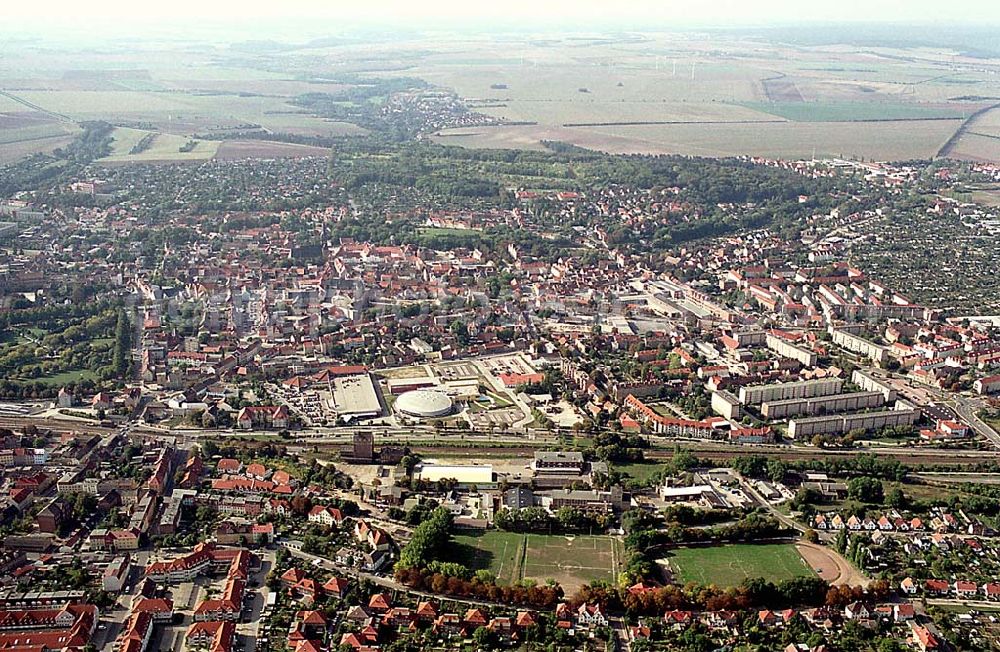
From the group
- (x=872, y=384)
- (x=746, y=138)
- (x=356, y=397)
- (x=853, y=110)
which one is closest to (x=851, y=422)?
(x=872, y=384)

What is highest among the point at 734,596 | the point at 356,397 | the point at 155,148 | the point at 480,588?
the point at 734,596

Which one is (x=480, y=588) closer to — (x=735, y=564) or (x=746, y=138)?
(x=735, y=564)

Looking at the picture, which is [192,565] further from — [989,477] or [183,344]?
[989,477]

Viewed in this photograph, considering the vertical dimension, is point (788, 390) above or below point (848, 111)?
above

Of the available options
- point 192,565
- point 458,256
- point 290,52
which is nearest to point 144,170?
point 458,256

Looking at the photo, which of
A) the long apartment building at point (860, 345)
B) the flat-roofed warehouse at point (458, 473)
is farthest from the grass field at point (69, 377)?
the long apartment building at point (860, 345)

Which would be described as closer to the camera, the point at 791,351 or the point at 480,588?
the point at 480,588
